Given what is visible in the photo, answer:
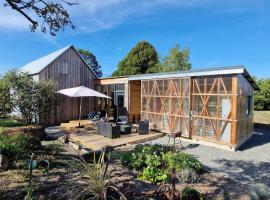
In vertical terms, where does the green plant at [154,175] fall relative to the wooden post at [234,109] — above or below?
below

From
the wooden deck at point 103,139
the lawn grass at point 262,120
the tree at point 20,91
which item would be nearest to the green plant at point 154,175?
the wooden deck at point 103,139

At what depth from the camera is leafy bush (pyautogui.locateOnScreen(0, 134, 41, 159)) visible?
5.36 meters

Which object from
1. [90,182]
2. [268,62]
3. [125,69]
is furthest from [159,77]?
[125,69]

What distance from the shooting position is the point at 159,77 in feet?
38.1

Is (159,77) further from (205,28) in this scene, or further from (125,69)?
(125,69)

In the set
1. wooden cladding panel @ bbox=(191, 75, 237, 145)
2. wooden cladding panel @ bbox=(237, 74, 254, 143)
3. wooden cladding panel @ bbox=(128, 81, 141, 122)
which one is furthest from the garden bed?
wooden cladding panel @ bbox=(128, 81, 141, 122)

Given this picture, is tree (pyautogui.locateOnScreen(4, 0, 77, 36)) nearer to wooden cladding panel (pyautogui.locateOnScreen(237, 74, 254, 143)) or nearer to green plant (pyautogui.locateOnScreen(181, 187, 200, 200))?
green plant (pyautogui.locateOnScreen(181, 187, 200, 200))

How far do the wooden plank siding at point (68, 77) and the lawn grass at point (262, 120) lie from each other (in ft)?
45.2

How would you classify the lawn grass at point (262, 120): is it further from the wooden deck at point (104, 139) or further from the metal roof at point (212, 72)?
the wooden deck at point (104, 139)

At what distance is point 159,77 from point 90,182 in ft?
29.8

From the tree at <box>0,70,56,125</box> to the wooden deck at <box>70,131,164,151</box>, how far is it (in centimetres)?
242

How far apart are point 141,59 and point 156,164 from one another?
25.9 meters

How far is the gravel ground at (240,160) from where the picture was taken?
6.04 meters

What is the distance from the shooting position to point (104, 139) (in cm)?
956
